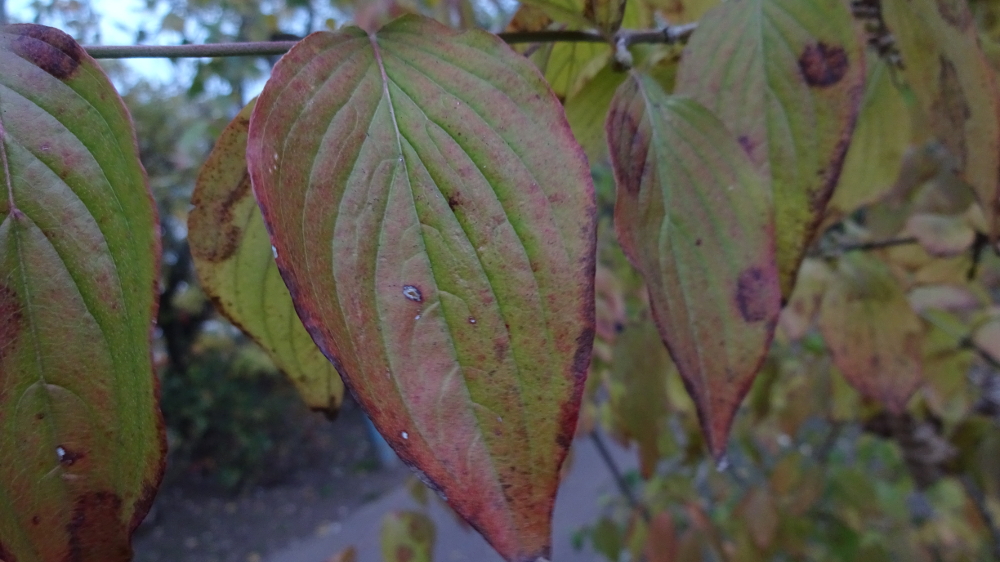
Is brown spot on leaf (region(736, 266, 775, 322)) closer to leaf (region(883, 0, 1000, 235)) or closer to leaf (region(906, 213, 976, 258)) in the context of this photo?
leaf (region(883, 0, 1000, 235))

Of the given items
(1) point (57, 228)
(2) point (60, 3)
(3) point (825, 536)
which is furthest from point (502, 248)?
(2) point (60, 3)

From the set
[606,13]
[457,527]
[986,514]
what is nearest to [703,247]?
[606,13]

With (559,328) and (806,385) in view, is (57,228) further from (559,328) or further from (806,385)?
(806,385)

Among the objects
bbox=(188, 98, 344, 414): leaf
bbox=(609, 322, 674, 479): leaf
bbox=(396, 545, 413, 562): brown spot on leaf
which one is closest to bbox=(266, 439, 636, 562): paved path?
bbox=(396, 545, 413, 562): brown spot on leaf

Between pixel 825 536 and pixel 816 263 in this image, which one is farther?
pixel 825 536

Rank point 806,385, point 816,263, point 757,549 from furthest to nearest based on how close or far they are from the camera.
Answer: point 806,385, point 757,549, point 816,263

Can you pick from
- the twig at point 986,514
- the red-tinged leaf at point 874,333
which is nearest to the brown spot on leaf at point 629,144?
the red-tinged leaf at point 874,333
